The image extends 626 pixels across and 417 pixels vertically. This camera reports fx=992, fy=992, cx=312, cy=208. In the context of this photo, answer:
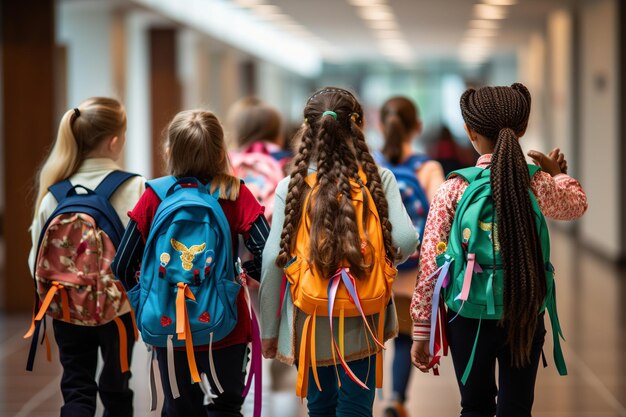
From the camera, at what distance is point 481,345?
3.38 metres

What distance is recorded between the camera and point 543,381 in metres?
6.60

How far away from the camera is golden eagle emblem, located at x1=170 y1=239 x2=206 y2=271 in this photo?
11.4 ft

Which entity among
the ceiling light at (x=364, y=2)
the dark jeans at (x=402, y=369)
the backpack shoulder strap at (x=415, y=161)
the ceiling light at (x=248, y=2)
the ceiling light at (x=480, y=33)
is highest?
the ceiling light at (x=480, y=33)

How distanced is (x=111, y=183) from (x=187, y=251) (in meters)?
0.73

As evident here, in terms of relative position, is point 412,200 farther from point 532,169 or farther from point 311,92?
point 311,92

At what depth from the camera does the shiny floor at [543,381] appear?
579cm

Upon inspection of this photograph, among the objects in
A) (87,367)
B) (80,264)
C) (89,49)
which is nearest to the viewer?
(80,264)

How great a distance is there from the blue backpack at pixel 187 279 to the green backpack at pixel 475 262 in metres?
0.75

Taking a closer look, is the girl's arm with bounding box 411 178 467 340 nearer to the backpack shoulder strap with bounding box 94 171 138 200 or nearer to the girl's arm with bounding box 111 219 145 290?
the girl's arm with bounding box 111 219 145 290

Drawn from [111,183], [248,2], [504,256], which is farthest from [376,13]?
[504,256]

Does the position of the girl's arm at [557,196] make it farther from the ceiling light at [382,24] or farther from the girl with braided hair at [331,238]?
the ceiling light at [382,24]

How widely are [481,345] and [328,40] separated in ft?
62.8

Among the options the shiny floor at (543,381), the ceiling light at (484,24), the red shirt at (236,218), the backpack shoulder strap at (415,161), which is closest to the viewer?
the red shirt at (236,218)

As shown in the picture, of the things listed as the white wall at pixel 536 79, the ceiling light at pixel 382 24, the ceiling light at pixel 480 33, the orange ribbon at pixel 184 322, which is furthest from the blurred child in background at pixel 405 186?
the white wall at pixel 536 79
